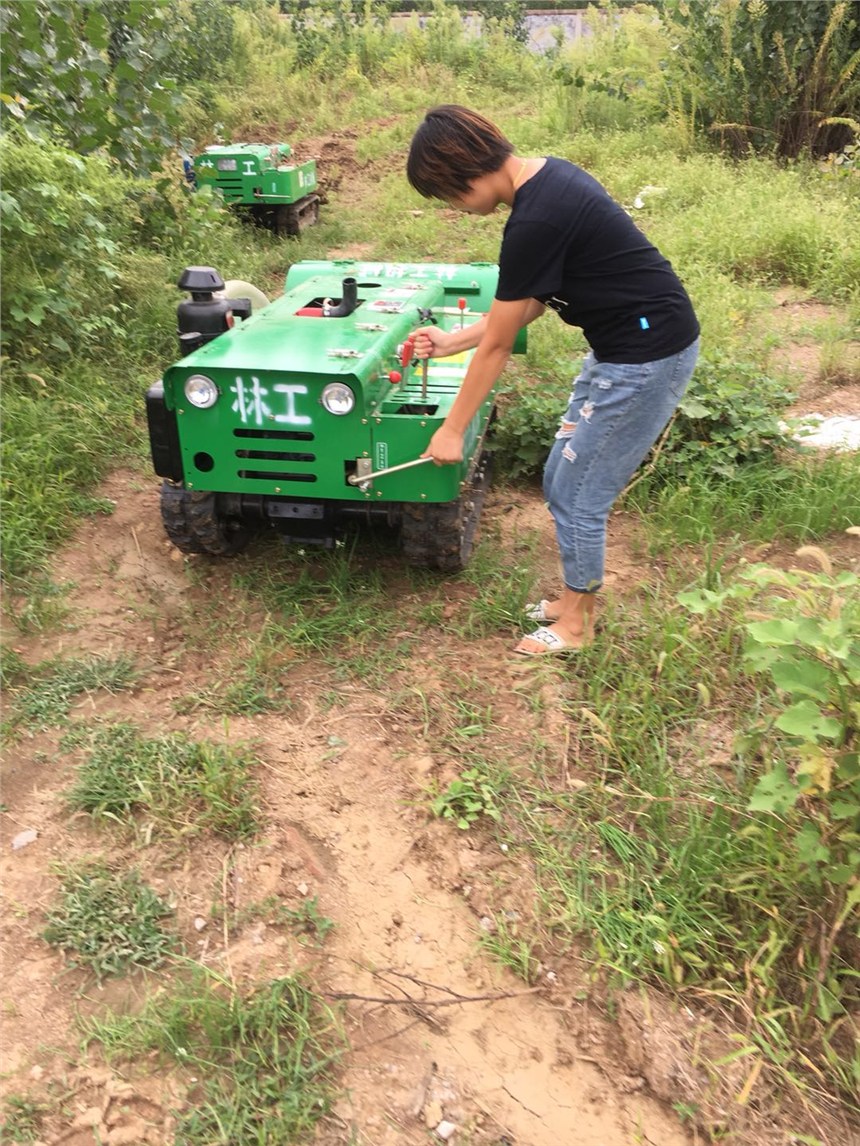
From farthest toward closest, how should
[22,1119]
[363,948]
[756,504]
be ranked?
[756,504] < [363,948] < [22,1119]

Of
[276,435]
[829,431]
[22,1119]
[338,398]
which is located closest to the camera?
[22,1119]

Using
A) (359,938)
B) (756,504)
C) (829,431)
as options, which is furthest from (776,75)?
(359,938)

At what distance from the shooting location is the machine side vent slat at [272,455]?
9.95 ft

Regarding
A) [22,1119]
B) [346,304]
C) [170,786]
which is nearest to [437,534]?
[346,304]

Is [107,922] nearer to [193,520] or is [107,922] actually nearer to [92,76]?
[193,520]

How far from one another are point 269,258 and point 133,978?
21.3 ft

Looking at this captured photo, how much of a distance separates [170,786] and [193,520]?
1092mm

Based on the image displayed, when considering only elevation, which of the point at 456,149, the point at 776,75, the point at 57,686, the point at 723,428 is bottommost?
the point at 57,686

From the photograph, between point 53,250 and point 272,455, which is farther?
point 53,250

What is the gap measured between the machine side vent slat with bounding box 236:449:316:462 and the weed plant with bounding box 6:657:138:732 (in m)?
0.80

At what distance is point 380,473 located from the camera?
2.92 m

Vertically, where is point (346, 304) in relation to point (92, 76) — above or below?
below

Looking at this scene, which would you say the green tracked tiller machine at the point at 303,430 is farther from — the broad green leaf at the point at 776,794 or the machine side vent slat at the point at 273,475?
the broad green leaf at the point at 776,794

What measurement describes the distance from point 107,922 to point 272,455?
1545 millimetres
